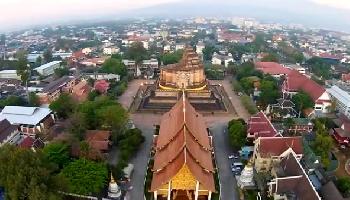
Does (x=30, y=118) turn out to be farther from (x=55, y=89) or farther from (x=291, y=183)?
(x=291, y=183)

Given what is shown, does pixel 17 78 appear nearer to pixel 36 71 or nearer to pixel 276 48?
pixel 36 71

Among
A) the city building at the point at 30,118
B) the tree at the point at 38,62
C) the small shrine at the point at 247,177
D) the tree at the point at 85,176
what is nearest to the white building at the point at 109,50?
the tree at the point at 38,62

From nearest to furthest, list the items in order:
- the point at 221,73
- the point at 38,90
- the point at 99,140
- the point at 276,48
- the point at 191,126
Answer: the point at 191,126
the point at 99,140
the point at 38,90
the point at 221,73
the point at 276,48

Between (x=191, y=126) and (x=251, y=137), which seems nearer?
(x=191, y=126)

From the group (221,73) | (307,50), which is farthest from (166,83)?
(307,50)

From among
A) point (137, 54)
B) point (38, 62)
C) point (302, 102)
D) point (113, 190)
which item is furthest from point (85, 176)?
point (38, 62)

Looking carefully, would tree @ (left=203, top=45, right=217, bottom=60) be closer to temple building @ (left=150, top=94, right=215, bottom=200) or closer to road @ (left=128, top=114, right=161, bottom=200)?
road @ (left=128, top=114, right=161, bottom=200)

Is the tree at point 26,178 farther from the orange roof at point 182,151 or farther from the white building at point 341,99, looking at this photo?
the white building at point 341,99
